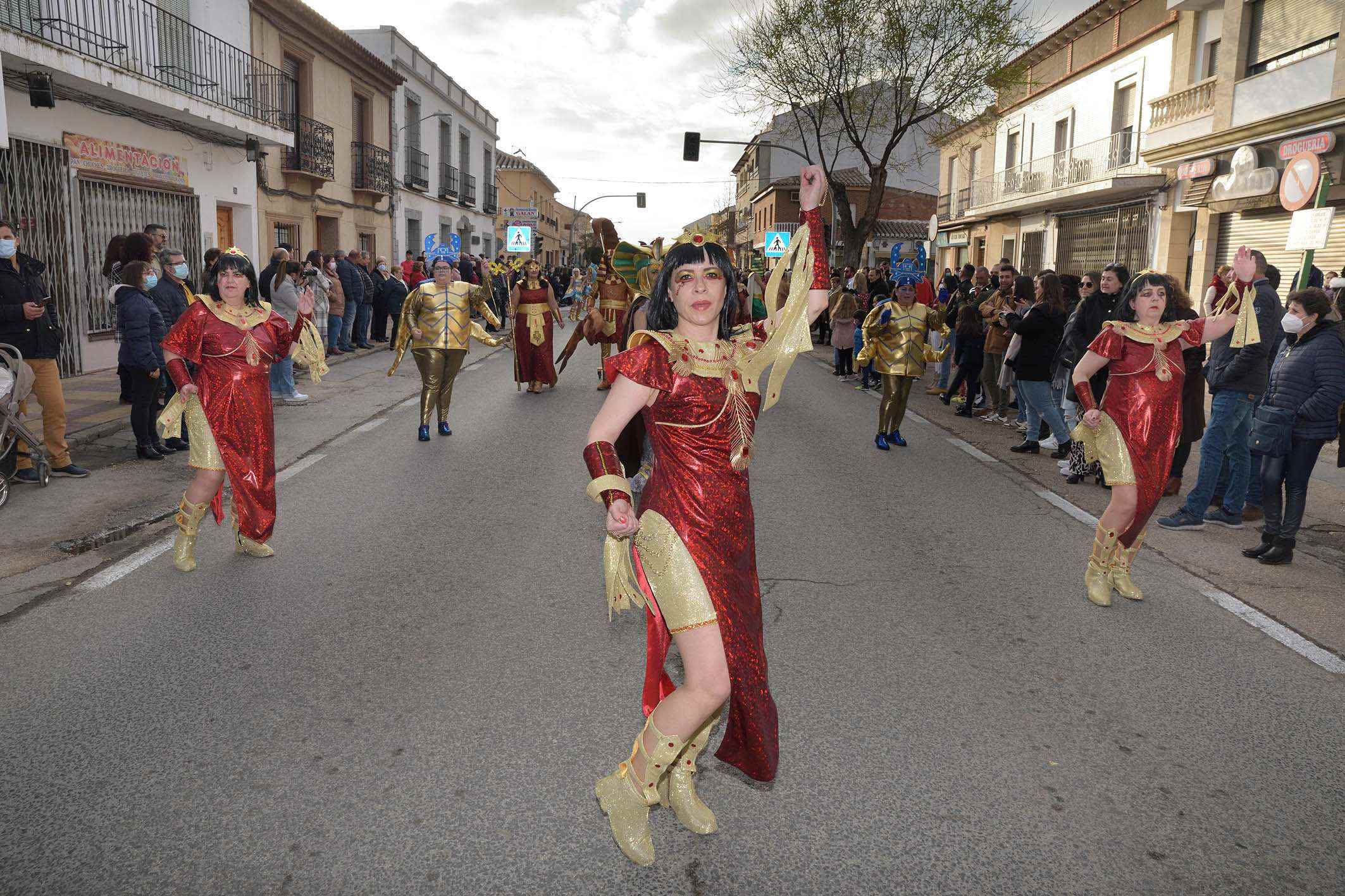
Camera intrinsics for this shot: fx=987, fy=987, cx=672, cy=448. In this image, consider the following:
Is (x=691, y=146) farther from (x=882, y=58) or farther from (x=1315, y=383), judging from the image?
(x=1315, y=383)

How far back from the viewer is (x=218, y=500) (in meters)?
5.80

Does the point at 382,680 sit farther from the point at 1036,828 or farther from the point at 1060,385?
the point at 1060,385

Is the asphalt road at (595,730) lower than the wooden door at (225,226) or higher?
lower

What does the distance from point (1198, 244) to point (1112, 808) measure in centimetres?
1986

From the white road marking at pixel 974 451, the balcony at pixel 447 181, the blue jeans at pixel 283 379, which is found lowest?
the white road marking at pixel 974 451

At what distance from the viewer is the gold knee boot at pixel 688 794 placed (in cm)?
295

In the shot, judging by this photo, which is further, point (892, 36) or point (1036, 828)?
point (892, 36)

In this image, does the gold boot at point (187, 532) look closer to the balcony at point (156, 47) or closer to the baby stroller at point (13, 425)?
the baby stroller at point (13, 425)

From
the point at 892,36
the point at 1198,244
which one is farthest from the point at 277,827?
the point at 892,36

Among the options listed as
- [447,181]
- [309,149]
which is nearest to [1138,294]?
[309,149]

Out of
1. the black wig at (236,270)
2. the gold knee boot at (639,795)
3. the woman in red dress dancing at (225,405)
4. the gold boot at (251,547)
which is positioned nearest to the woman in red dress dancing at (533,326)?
the black wig at (236,270)

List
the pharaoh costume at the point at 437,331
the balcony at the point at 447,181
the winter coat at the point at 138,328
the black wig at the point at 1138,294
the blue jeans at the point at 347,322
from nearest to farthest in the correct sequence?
the black wig at the point at 1138,294
the winter coat at the point at 138,328
the pharaoh costume at the point at 437,331
the blue jeans at the point at 347,322
the balcony at the point at 447,181

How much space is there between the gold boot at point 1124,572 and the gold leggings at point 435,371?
6.34m

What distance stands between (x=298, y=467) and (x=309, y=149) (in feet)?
56.3
